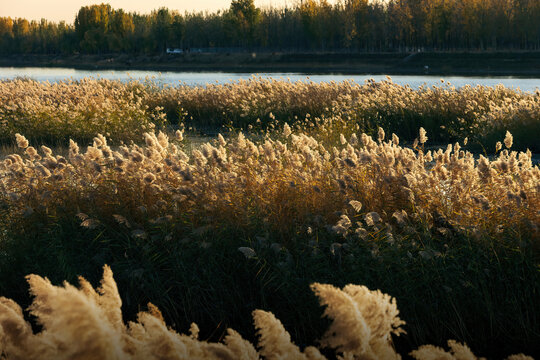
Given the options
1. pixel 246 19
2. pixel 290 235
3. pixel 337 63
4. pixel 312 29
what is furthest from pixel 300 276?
pixel 246 19

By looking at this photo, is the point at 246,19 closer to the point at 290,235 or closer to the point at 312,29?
the point at 312,29

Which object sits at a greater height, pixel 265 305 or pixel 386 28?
pixel 386 28

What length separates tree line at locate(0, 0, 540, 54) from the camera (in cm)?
7000

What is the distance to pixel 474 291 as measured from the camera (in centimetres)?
328

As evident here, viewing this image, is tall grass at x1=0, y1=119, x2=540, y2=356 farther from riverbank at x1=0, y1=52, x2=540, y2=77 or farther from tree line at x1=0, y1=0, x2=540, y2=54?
tree line at x1=0, y1=0, x2=540, y2=54

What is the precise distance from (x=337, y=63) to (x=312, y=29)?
43.6 feet

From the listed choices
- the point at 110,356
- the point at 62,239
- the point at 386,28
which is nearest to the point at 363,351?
the point at 110,356

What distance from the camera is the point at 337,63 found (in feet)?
233

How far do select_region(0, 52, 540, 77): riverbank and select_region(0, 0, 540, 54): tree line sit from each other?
635 cm

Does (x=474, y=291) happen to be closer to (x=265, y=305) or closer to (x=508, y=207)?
(x=508, y=207)

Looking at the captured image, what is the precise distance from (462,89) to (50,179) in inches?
450

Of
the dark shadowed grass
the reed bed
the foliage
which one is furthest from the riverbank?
the foliage

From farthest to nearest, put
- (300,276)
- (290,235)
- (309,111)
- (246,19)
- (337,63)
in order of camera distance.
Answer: (246,19)
(337,63)
(309,111)
(290,235)
(300,276)

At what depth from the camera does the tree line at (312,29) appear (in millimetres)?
70000
